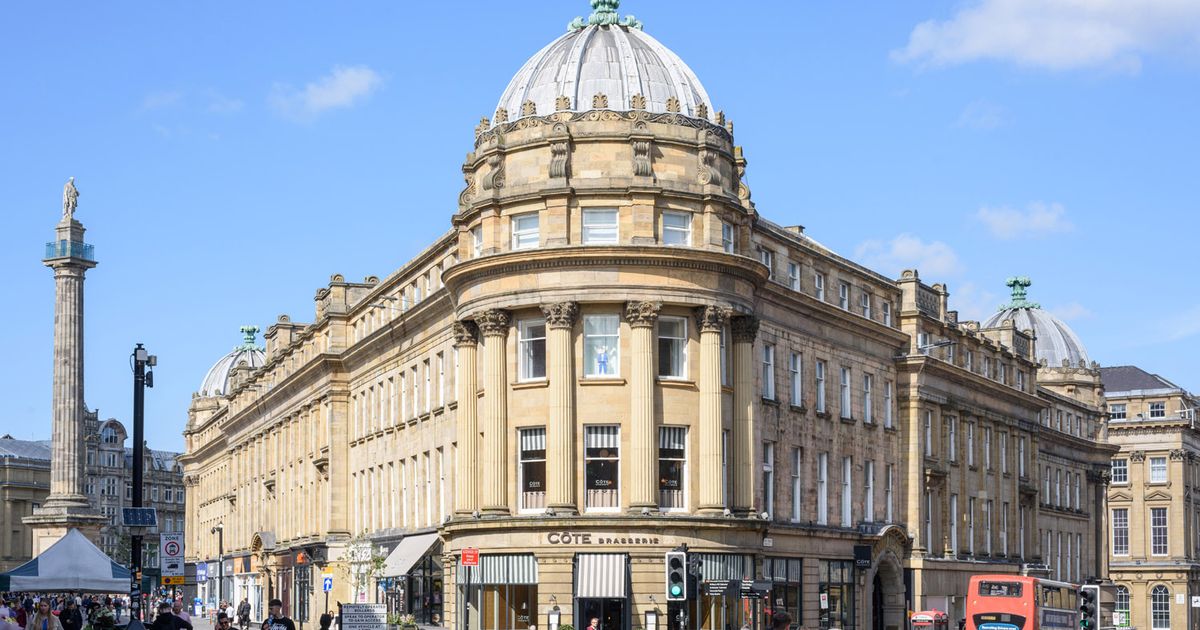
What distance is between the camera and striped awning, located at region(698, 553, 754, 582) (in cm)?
5547

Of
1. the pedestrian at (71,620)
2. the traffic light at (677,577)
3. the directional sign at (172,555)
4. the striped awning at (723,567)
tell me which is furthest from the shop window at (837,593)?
the pedestrian at (71,620)

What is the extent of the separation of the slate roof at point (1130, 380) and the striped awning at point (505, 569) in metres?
88.1

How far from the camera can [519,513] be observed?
2197 inches

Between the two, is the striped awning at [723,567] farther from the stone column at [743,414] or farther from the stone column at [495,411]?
the stone column at [495,411]

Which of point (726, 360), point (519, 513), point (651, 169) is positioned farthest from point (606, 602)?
point (651, 169)

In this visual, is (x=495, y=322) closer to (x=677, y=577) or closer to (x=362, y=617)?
(x=362, y=617)

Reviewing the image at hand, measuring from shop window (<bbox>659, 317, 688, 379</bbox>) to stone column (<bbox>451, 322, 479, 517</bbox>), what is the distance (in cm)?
656

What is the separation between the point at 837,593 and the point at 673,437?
630 inches

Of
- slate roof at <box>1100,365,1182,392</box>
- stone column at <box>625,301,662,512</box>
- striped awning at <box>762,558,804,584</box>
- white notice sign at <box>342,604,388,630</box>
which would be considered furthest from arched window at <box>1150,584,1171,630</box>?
white notice sign at <box>342,604,388,630</box>

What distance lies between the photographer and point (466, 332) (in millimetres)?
58250

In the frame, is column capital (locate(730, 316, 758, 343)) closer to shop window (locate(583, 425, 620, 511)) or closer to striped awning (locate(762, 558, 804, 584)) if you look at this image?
shop window (locate(583, 425, 620, 511))

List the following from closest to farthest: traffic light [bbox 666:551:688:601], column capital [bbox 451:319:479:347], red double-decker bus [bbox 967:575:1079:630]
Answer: traffic light [bbox 666:551:688:601] → column capital [bbox 451:319:479:347] → red double-decker bus [bbox 967:575:1079:630]

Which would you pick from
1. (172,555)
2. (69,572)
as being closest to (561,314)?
(172,555)

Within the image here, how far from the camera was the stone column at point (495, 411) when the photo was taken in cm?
5578
